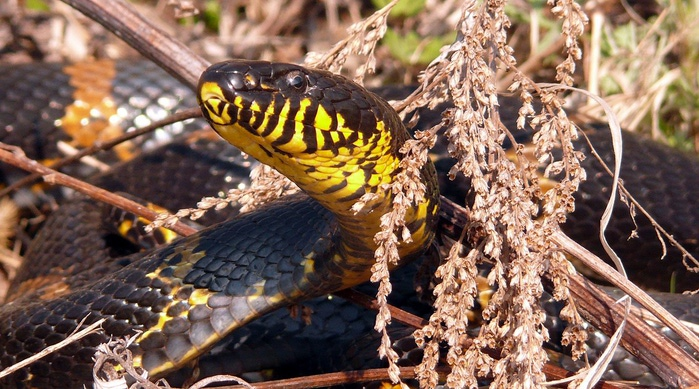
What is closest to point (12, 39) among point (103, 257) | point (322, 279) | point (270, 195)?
point (103, 257)

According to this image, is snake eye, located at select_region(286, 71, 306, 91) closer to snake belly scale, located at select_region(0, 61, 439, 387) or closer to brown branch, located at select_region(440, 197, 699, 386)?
snake belly scale, located at select_region(0, 61, 439, 387)

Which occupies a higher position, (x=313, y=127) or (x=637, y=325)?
(x=313, y=127)

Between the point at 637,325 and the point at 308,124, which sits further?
the point at 637,325

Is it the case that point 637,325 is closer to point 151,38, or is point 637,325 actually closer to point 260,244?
point 260,244

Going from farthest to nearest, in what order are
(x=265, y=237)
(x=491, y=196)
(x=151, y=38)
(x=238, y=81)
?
1. (x=151, y=38)
2. (x=265, y=237)
3. (x=491, y=196)
4. (x=238, y=81)

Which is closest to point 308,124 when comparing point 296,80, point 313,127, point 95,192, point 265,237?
point 313,127

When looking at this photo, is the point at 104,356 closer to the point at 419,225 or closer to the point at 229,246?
the point at 229,246

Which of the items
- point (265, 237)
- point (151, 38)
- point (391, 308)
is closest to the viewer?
point (391, 308)
